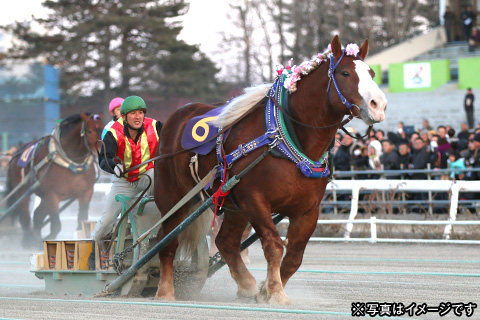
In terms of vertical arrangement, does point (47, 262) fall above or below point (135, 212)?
below

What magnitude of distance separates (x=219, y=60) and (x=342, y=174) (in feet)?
85.5

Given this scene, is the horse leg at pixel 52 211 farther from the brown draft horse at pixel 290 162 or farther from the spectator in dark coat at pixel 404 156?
the brown draft horse at pixel 290 162

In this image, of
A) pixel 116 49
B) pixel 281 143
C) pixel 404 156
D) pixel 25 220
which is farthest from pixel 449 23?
pixel 281 143

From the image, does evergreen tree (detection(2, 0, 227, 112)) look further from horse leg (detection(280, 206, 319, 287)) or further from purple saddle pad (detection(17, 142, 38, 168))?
horse leg (detection(280, 206, 319, 287))

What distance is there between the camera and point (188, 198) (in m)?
7.48

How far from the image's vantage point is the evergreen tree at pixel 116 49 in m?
35.0

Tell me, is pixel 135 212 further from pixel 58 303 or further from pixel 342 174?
pixel 342 174

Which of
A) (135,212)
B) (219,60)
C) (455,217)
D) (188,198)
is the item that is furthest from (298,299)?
(219,60)

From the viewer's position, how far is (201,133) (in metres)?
7.52

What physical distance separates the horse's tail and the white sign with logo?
18.1 m

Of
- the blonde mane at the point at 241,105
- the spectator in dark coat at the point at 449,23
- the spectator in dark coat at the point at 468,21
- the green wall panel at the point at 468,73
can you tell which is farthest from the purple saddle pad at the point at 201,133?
the spectator in dark coat at the point at 449,23

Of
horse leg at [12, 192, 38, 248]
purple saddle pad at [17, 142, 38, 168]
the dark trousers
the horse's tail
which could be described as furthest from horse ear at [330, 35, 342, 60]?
the dark trousers

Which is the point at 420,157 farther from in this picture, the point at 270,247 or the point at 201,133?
the point at 270,247

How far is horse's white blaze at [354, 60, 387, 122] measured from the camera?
6.19 m
